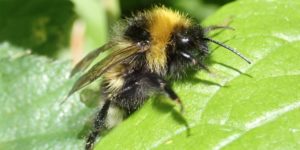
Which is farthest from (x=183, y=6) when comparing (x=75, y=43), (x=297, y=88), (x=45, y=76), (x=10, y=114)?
(x=297, y=88)

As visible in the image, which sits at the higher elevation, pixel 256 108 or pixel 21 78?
pixel 21 78

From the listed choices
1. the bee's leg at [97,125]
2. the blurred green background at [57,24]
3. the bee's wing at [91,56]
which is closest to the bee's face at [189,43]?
the bee's wing at [91,56]

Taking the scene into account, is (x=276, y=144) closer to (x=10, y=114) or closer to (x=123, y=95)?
(x=123, y=95)

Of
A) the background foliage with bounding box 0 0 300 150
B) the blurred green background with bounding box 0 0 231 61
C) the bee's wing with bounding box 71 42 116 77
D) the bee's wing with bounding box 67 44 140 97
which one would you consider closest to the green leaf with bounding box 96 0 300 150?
the background foliage with bounding box 0 0 300 150

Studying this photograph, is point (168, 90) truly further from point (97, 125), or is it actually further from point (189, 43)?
point (97, 125)

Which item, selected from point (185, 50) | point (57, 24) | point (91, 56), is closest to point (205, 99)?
point (185, 50)

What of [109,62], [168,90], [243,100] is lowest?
[243,100]

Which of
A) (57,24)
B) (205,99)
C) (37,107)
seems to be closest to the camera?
(205,99)
